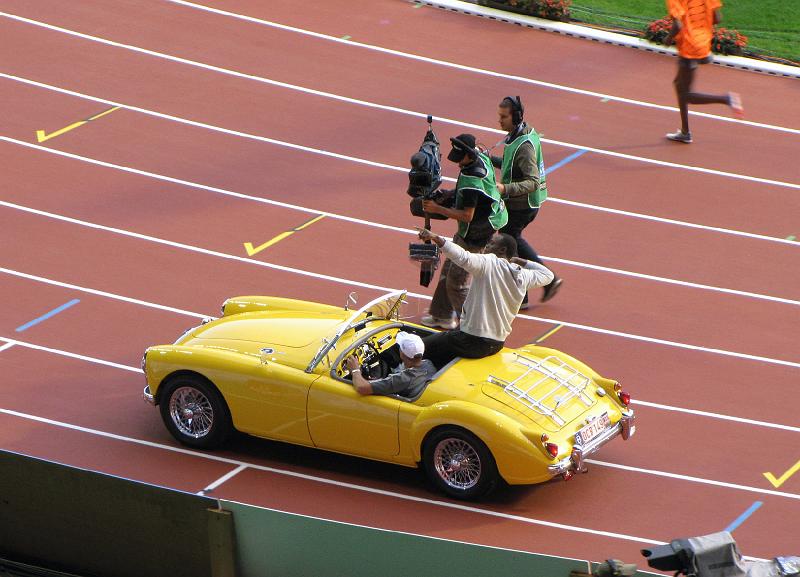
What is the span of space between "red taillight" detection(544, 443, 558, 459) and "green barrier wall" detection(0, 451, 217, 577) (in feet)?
8.67

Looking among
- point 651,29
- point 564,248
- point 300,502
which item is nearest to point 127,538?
point 300,502

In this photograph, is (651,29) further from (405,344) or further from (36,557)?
(36,557)

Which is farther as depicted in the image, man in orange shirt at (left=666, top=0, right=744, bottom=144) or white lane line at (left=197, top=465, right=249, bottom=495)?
man in orange shirt at (left=666, top=0, right=744, bottom=144)

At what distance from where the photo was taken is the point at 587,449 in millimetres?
10836

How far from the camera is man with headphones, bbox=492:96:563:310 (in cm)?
1367

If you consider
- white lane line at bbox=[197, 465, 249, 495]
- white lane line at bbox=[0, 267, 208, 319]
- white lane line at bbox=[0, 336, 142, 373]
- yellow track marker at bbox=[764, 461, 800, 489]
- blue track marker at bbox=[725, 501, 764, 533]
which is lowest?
white lane line at bbox=[197, 465, 249, 495]

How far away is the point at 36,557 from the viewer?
399 inches

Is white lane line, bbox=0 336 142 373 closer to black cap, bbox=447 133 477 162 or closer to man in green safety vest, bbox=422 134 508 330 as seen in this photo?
man in green safety vest, bbox=422 134 508 330

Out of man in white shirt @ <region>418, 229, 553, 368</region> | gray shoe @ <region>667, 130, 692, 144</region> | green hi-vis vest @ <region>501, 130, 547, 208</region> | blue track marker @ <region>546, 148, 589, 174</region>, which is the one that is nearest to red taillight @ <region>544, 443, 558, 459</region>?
man in white shirt @ <region>418, 229, 553, 368</region>

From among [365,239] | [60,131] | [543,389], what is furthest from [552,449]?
[60,131]

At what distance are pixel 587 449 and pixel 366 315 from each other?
2.32 m

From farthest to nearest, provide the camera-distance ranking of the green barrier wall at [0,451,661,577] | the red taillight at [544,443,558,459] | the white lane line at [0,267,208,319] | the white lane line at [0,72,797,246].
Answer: the white lane line at [0,72,797,246] → the white lane line at [0,267,208,319] → the red taillight at [544,443,558,459] → the green barrier wall at [0,451,661,577]

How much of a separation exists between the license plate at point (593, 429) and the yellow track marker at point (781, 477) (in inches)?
60.6

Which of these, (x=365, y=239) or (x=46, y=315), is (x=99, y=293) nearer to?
(x=46, y=315)
